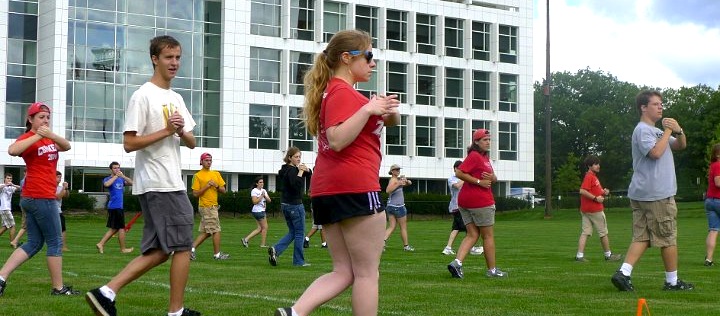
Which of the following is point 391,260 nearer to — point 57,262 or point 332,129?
point 57,262

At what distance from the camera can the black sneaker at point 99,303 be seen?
25.2 feet

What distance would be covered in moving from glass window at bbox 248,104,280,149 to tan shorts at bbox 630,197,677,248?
172 ft

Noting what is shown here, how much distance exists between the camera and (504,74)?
7231cm

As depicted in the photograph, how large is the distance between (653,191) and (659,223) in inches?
13.3

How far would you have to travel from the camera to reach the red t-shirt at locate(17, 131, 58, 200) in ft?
33.5

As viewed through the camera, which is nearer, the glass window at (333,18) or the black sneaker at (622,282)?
the black sneaker at (622,282)

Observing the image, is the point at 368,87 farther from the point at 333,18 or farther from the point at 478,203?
the point at 478,203

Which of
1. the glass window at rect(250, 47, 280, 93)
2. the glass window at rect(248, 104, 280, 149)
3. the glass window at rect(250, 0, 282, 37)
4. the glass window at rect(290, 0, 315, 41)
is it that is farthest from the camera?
the glass window at rect(290, 0, 315, 41)

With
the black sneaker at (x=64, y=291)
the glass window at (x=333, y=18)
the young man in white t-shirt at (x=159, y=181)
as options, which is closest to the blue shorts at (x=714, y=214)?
the black sneaker at (x=64, y=291)

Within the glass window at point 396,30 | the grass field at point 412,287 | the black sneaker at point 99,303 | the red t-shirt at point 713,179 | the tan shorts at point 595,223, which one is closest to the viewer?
the black sneaker at point 99,303

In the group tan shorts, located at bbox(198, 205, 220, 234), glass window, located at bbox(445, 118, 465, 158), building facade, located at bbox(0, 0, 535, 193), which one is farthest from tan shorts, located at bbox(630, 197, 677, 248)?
glass window, located at bbox(445, 118, 465, 158)

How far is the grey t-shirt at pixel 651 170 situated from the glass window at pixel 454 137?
58323mm

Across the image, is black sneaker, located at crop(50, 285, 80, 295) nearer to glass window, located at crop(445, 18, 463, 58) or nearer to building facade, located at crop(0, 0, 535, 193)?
building facade, located at crop(0, 0, 535, 193)

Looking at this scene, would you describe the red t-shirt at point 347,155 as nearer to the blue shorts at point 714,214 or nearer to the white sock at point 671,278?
the white sock at point 671,278
